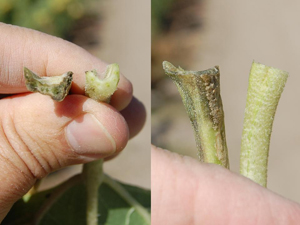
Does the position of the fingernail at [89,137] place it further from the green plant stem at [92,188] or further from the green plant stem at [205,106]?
the green plant stem at [92,188]

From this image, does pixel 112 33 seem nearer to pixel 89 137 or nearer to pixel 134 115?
pixel 134 115

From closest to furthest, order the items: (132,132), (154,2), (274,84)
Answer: (274,84)
(132,132)
(154,2)

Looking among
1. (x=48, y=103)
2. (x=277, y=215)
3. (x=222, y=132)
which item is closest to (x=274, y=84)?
(x=222, y=132)

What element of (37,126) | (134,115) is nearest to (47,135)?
(37,126)

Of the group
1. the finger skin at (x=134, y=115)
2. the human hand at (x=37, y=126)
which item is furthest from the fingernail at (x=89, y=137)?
the finger skin at (x=134, y=115)

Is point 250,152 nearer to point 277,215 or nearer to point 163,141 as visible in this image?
point 277,215

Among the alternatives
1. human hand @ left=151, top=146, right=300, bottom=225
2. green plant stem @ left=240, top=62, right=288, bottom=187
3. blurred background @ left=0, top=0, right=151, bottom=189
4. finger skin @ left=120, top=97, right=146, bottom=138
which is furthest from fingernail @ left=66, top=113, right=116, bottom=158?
blurred background @ left=0, top=0, right=151, bottom=189

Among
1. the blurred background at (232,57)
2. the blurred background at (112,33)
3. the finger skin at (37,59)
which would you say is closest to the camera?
the finger skin at (37,59)
